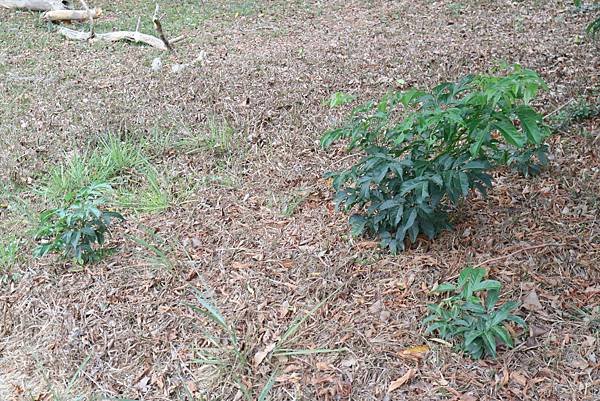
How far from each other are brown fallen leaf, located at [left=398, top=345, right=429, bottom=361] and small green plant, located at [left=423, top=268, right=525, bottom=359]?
67mm

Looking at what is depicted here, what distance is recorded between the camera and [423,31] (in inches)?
198

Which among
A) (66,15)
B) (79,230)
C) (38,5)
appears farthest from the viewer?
(38,5)

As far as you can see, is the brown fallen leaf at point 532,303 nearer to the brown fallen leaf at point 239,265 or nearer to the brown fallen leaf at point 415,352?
the brown fallen leaf at point 415,352

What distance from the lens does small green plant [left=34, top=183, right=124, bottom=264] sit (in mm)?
2484

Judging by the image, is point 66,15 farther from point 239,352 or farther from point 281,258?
point 239,352

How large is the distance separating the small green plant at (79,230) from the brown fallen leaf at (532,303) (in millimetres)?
1869

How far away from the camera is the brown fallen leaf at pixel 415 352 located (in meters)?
1.94

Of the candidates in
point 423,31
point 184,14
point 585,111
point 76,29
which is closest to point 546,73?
point 585,111

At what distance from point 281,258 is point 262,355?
575 mm

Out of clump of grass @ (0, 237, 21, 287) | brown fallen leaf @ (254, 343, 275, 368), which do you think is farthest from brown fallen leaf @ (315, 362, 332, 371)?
clump of grass @ (0, 237, 21, 287)

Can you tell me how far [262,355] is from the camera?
2051 millimetres

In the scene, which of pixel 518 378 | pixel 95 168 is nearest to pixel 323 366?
pixel 518 378

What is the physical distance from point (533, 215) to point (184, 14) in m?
5.59

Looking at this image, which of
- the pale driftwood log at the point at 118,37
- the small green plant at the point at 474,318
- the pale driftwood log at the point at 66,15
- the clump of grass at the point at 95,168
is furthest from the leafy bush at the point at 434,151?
the pale driftwood log at the point at 66,15
